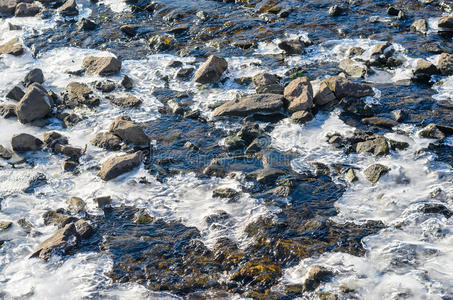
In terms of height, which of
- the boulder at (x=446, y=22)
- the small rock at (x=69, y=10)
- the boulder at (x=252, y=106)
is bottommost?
the boulder at (x=252, y=106)

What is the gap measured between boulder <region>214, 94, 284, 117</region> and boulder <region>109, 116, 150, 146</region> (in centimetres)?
167

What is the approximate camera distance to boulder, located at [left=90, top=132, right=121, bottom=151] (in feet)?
32.5

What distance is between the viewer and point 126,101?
11281 millimetres

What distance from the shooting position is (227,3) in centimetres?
1532

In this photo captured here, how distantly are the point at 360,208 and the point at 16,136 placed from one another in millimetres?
6897

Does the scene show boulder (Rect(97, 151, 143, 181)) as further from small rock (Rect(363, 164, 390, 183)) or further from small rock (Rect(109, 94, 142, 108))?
small rock (Rect(363, 164, 390, 183))

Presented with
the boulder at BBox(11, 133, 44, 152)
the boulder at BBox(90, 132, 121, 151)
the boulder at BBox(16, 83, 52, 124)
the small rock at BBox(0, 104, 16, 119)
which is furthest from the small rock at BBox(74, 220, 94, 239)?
the small rock at BBox(0, 104, 16, 119)

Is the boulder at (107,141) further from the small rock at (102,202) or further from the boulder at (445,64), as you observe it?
the boulder at (445,64)

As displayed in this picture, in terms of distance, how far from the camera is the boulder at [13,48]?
13633 millimetres

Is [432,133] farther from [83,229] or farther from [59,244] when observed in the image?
[59,244]

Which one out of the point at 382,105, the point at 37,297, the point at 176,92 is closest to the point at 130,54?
the point at 176,92

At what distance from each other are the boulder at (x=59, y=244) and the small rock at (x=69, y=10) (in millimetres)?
9988

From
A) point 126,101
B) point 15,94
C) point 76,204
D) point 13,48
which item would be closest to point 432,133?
point 126,101

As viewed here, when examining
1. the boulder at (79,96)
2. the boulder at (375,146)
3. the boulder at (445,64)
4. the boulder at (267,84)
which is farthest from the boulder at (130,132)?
the boulder at (445,64)
